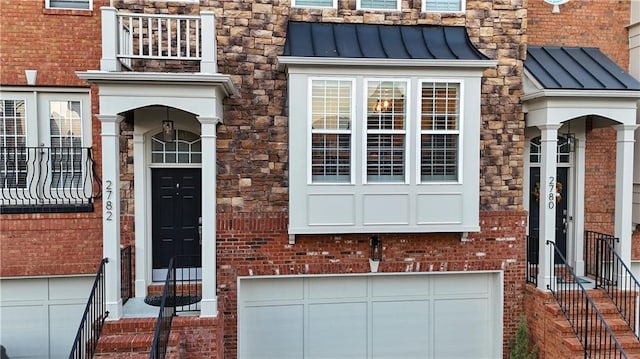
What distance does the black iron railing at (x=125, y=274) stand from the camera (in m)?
6.55

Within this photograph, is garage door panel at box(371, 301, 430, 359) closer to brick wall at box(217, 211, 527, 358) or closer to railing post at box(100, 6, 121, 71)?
brick wall at box(217, 211, 527, 358)

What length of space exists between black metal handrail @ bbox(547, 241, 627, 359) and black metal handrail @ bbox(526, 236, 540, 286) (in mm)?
412

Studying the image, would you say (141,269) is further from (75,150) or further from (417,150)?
(417,150)

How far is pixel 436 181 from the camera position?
22.8 ft

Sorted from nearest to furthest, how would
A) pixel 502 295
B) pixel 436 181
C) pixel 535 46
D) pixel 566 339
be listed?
pixel 566 339, pixel 436 181, pixel 502 295, pixel 535 46

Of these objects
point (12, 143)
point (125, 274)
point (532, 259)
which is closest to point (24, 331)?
point (125, 274)

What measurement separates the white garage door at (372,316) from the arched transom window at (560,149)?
92.9 inches

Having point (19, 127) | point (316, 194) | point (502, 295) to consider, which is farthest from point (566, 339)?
point (19, 127)

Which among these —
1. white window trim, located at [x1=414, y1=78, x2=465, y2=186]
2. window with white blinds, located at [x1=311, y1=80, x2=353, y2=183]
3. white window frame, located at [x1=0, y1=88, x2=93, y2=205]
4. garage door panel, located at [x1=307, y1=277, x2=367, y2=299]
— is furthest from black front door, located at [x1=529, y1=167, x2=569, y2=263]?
white window frame, located at [x1=0, y1=88, x2=93, y2=205]

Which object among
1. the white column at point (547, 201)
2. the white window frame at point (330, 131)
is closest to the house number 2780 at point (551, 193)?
the white column at point (547, 201)

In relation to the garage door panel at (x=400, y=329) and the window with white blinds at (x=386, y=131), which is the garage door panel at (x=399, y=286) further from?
the window with white blinds at (x=386, y=131)

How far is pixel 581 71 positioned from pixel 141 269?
26.6 feet

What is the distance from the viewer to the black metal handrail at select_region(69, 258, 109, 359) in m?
5.67

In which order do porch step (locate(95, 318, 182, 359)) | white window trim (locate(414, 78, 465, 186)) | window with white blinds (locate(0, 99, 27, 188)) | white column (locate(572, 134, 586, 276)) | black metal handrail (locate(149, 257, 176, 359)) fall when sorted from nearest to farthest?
black metal handrail (locate(149, 257, 176, 359)) < porch step (locate(95, 318, 182, 359)) < white window trim (locate(414, 78, 465, 186)) < window with white blinds (locate(0, 99, 27, 188)) < white column (locate(572, 134, 586, 276))
